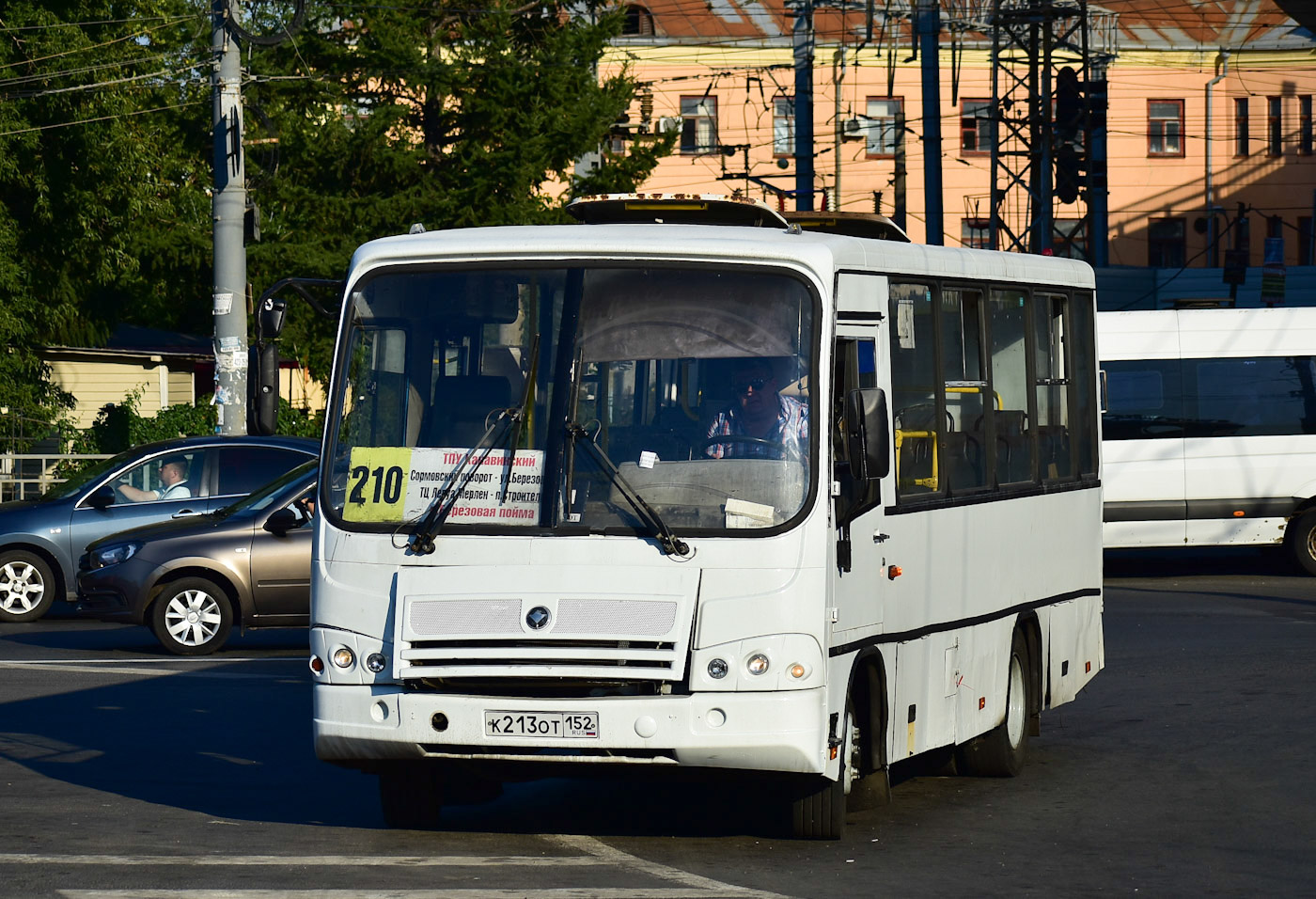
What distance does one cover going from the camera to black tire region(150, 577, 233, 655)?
1670 cm

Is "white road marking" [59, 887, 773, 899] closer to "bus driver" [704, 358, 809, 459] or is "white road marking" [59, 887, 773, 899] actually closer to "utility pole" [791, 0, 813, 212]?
"bus driver" [704, 358, 809, 459]

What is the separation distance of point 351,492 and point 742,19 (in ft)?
184

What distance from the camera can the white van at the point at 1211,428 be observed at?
23.4 meters

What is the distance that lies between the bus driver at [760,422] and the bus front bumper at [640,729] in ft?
3.08

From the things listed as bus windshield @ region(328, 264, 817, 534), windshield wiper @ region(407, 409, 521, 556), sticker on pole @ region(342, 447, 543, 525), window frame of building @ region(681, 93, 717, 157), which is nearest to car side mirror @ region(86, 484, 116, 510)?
bus windshield @ region(328, 264, 817, 534)

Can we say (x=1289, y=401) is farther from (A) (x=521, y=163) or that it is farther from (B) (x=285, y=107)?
(B) (x=285, y=107)

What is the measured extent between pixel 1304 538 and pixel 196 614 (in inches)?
504

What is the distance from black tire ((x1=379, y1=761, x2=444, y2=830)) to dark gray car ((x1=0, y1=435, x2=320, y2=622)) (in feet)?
32.8

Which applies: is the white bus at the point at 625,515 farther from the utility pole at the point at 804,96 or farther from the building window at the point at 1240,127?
the building window at the point at 1240,127

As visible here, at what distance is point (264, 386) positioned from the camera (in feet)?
29.5

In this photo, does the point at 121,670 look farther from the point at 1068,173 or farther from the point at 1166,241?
the point at 1166,241

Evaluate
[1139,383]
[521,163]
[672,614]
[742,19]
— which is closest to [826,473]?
[672,614]

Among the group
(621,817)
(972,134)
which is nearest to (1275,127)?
(972,134)

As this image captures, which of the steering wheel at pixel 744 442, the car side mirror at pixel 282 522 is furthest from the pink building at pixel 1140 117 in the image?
the steering wheel at pixel 744 442
